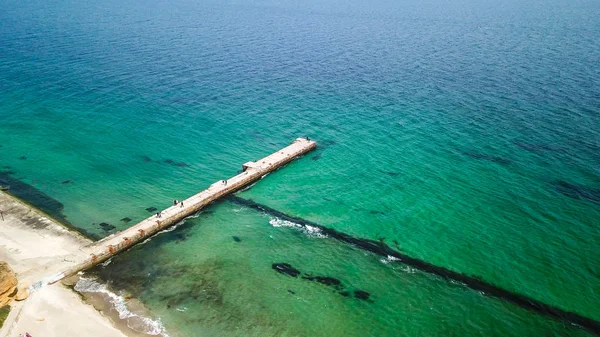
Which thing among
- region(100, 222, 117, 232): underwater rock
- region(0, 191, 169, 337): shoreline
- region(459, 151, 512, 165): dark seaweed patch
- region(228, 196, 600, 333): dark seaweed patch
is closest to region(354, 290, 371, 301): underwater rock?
region(228, 196, 600, 333): dark seaweed patch

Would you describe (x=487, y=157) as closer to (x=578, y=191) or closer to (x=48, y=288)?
(x=578, y=191)

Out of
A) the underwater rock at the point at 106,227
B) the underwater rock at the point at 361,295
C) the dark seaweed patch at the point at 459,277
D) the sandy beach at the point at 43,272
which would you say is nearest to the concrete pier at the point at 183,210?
the sandy beach at the point at 43,272

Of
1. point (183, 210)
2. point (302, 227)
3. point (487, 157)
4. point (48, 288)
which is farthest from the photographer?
point (487, 157)

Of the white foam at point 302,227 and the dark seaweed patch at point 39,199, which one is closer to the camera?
the white foam at point 302,227

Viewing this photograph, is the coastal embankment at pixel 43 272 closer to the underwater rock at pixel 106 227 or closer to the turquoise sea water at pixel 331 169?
the underwater rock at pixel 106 227

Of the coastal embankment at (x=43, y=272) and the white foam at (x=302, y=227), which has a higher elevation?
the coastal embankment at (x=43, y=272)

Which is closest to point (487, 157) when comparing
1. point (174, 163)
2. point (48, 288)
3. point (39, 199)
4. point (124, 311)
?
point (174, 163)

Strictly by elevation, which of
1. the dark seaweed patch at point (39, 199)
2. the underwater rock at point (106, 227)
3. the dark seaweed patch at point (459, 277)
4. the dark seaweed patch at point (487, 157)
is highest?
the dark seaweed patch at point (487, 157)

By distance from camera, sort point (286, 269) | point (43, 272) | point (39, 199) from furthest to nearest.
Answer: point (39, 199), point (286, 269), point (43, 272)
